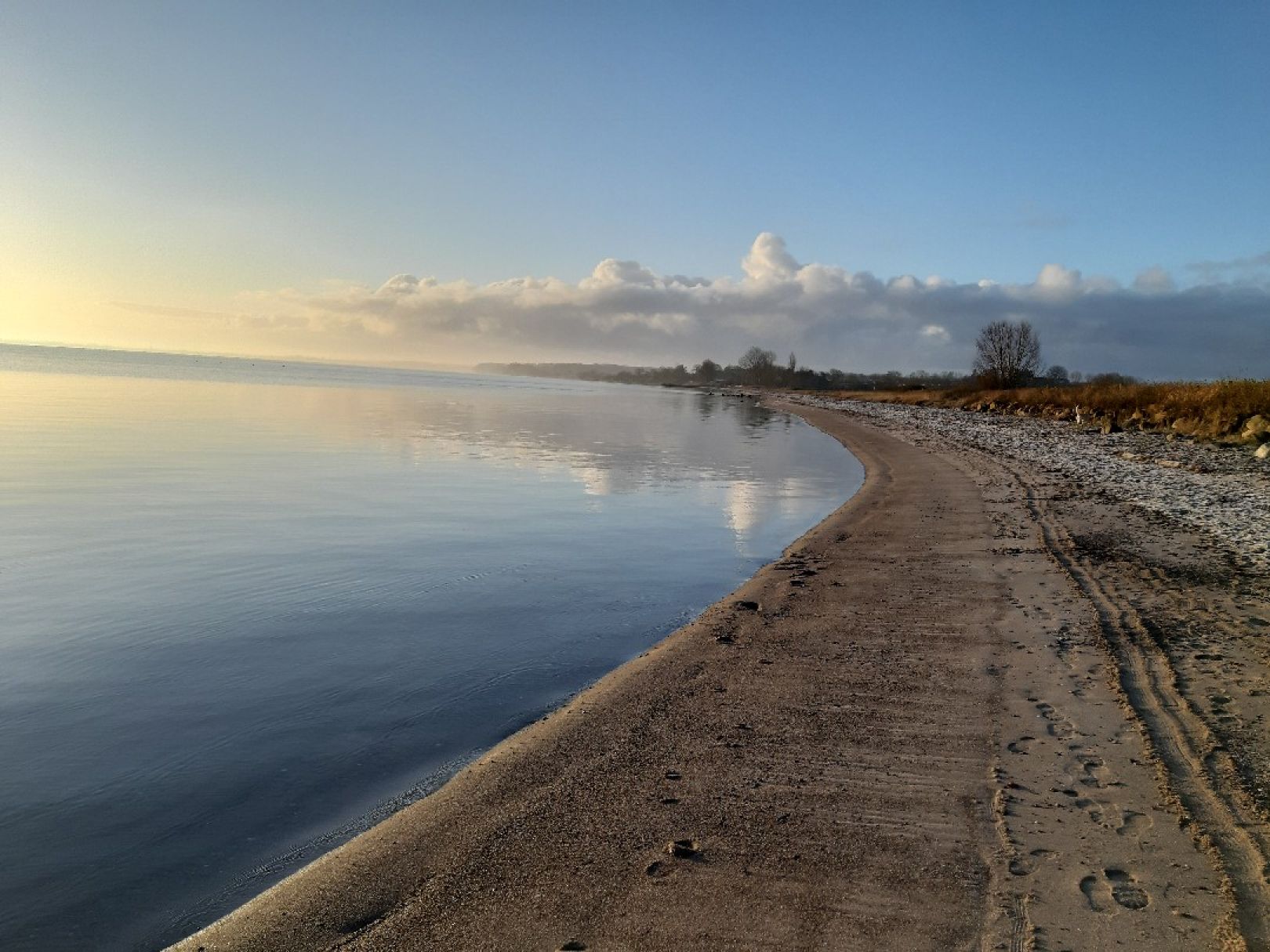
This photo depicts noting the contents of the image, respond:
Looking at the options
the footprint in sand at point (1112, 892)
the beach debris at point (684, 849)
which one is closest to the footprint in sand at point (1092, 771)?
the footprint in sand at point (1112, 892)

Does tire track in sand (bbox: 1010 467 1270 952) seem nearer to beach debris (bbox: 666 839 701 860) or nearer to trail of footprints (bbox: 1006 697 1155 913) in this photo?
trail of footprints (bbox: 1006 697 1155 913)

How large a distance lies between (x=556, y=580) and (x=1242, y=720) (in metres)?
8.38

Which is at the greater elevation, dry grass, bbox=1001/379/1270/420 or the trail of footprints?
dry grass, bbox=1001/379/1270/420

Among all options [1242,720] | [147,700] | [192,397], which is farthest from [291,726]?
[192,397]

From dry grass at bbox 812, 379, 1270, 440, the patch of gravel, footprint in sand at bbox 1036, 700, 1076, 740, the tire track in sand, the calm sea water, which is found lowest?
the calm sea water

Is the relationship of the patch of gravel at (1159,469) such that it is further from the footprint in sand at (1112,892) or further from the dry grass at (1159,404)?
the footprint in sand at (1112,892)

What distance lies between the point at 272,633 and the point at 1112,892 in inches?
341

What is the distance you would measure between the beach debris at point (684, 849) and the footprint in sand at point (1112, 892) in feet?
6.80

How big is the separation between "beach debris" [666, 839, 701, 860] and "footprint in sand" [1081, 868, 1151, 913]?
6.80 ft

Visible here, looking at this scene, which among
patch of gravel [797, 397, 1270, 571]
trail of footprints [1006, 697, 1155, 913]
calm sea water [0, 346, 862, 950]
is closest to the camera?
trail of footprints [1006, 697, 1155, 913]

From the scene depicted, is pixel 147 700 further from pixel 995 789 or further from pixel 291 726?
pixel 995 789

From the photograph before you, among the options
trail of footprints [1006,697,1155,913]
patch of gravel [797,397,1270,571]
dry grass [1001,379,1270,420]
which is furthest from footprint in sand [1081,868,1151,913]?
dry grass [1001,379,1270,420]

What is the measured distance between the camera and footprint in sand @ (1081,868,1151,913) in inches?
152

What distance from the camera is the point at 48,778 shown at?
5.80 m
